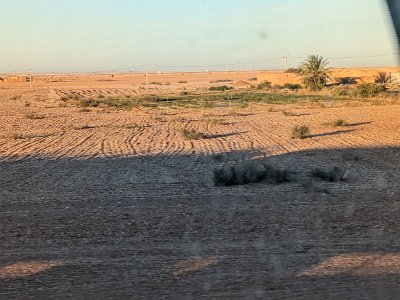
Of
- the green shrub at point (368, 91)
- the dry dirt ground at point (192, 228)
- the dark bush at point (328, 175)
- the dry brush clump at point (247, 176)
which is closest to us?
the dry dirt ground at point (192, 228)

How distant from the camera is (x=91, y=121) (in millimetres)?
57750

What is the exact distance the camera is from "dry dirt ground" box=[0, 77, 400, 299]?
9.53 m

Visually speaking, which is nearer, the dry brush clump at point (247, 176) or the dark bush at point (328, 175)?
the dry brush clump at point (247, 176)

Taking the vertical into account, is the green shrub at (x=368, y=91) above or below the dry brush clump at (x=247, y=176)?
above

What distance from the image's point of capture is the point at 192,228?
1391cm

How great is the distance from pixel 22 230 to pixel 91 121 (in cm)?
4435

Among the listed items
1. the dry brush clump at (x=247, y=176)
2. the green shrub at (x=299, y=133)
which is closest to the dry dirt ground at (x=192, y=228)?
the dry brush clump at (x=247, y=176)

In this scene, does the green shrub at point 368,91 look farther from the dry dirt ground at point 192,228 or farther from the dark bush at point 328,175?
the dark bush at point 328,175

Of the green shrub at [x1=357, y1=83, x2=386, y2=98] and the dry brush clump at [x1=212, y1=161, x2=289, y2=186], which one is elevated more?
the green shrub at [x1=357, y1=83, x2=386, y2=98]

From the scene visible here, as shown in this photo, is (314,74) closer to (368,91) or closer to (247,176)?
(368,91)

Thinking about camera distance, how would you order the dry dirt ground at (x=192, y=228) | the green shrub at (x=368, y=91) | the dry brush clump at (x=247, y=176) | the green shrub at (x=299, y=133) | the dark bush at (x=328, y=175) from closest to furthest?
the dry dirt ground at (x=192, y=228) < the dry brush clump at (x=247, y=176) < the dark bush at (x=328, y=175) < the green shrub at (x=299, y=133) < the green shrub at (x=368, y=91)

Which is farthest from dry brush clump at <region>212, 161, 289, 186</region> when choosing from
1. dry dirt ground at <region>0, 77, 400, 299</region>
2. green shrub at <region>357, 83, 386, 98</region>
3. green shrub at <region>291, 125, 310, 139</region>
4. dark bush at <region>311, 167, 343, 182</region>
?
green shrub at <region>357, 83, 386, 98</region>

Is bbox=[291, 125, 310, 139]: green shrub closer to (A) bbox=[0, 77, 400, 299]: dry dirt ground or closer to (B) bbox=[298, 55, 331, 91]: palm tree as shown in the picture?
(A) bbox=[0, 77, 400, 299]: dry dirt ground

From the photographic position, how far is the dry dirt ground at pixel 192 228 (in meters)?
9.53
